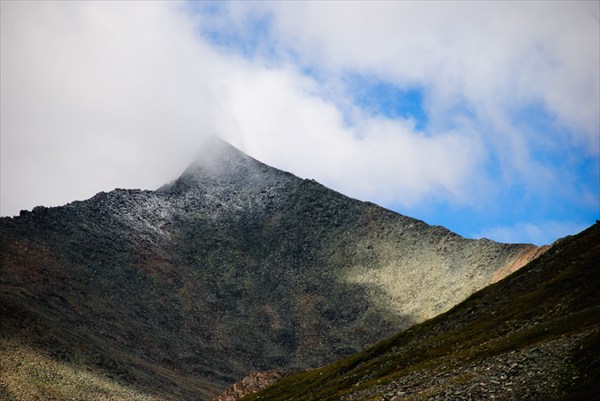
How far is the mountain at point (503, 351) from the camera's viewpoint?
65.2 metres

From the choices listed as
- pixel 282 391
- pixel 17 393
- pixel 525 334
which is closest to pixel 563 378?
pixel 525 334

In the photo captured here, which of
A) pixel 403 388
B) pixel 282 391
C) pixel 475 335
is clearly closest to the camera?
pixel 403 388

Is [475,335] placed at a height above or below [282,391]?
above

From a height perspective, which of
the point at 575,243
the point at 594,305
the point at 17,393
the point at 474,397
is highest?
the point at 575,243

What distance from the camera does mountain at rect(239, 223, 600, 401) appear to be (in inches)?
2569

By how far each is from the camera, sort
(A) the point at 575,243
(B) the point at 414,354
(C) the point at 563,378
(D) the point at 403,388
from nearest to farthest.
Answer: (C) the point at 563,378, (D) the point at 403,388, (B) the point at 414,354, (A) the point at 575,243

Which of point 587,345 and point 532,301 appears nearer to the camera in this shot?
point 587,345

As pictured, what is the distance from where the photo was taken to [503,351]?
8012 cm

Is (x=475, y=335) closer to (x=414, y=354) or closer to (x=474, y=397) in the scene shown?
(x=414, y=354)

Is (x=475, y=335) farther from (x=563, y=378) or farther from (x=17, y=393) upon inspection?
(x=17, y=393)

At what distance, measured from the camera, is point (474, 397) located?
66500 millimetres

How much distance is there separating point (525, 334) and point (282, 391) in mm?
64075

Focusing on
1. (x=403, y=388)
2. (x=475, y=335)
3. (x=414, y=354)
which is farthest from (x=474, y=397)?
(x=414, y=354)

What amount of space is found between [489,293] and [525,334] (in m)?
39.8
